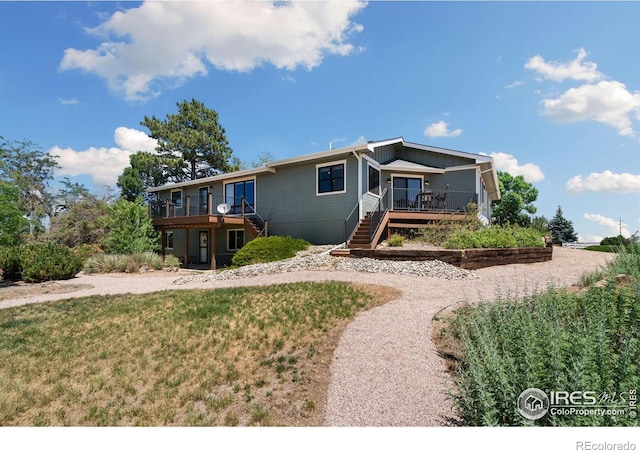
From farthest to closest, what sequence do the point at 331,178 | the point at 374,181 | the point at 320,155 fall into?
the point at 374,181 < the point at 331,178 < the point at 320,155

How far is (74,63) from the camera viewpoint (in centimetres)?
809

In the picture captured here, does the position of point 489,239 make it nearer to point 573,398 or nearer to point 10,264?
point 573,398

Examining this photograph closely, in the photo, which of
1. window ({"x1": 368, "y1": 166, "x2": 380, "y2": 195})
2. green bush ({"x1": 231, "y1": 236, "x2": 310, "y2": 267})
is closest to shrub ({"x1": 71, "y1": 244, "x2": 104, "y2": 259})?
green bush ({"x1": 231, "y1": 236, "x2": 310, "y2": 267})

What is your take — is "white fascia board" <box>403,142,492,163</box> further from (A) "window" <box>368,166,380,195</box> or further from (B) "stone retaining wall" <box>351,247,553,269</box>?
(B) "stone retaining wall" <box>351,247,553,269</box>

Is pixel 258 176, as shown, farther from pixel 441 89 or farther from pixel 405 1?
pixel 405 1

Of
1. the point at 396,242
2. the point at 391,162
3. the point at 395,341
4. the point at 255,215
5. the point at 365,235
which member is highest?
the point at 391,162

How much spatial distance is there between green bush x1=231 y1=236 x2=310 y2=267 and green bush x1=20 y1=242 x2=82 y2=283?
5.61 m

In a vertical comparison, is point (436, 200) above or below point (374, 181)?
below

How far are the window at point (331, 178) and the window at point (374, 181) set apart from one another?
1338 millimetres

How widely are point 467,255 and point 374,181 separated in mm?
6648

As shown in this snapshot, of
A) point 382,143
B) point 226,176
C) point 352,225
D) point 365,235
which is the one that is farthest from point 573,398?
point 226,176

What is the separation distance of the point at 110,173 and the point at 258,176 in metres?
20.1

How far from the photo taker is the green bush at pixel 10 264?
11.4 metres

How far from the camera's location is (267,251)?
1362cm
